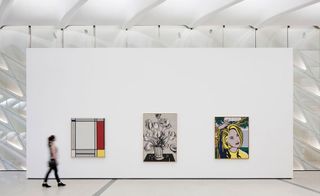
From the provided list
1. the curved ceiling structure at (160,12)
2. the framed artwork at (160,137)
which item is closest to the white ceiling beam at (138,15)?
the curved ceiling structure at (160,12)

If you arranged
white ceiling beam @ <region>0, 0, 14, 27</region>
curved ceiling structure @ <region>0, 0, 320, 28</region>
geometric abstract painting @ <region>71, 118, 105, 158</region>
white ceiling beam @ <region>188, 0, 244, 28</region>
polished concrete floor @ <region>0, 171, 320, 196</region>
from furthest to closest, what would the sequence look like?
curved ceiling structure @ <region>0, 0, 320, 28</region> → geometric abstract painting @ <region>71, 118, 105, 158</region> → white ceiling beam @ <region>188, 0, 244, 28</region> → white ceiling beam @ <region>0, 0, 14, 27</region> → polished concrete floor @ <region>0, 171, 320, 196</region>

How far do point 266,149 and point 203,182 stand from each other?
276cm

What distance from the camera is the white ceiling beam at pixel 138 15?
16.6 metres

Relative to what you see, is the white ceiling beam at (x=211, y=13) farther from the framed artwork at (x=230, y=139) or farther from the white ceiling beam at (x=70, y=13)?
Answer: the white ceiling beam at (x=70, y=13)

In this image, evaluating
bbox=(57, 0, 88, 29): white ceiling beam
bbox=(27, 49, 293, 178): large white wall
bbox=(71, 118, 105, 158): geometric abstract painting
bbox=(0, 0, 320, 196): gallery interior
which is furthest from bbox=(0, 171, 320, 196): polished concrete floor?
bbox=(57, 0, 88, 29): white ceiling beam

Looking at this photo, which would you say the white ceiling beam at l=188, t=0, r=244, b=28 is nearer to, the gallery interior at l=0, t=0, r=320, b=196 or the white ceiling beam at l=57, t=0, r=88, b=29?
the gallery interior at l=0, t=0, r=320, b=196

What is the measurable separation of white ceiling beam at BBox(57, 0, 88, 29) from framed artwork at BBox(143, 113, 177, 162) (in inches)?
181

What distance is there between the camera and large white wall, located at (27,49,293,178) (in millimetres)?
17266

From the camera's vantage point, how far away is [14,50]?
2138 cm

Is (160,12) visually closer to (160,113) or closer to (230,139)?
(160,113)

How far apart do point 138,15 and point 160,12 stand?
1.00m

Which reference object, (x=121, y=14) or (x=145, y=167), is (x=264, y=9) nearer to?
(x=121, y=14)

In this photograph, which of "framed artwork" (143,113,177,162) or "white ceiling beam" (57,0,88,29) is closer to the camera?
"white ceiling beam" (57,0,88,29)

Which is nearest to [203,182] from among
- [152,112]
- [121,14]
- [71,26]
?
[152,112]
